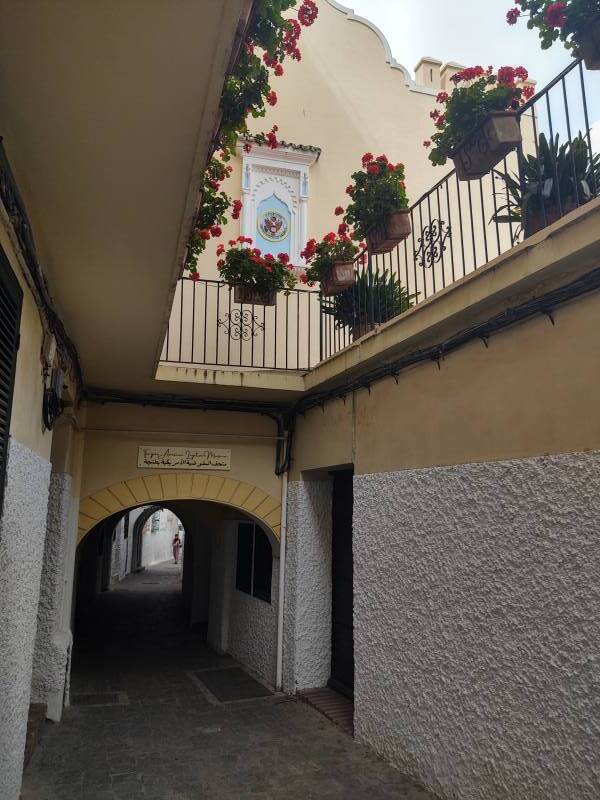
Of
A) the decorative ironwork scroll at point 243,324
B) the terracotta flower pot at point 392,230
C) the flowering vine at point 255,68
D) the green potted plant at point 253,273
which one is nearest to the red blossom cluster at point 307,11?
the flowering vine at point 255,68

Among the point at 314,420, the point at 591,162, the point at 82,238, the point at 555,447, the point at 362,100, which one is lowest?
the point at 555,447

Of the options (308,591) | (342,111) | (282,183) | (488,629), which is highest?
(342,111)

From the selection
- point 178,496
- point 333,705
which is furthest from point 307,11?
point 333,705

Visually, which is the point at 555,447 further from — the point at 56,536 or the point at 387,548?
the point at 56,536

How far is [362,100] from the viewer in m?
9.16

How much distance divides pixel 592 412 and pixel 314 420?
4.05 metres

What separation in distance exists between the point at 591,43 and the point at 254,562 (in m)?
6.91

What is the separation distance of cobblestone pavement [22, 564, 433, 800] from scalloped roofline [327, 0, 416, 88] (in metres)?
9.26

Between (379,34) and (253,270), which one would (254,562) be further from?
(379,34)

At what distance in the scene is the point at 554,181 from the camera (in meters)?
3.66

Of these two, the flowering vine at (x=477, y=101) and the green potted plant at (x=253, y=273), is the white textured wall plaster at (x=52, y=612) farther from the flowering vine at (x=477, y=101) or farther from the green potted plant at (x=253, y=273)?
the flowering vine at (x=477, y=101)

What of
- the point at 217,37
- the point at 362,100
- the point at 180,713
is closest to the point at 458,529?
the point at 217,37

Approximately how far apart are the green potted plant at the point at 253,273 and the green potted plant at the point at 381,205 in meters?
1.17

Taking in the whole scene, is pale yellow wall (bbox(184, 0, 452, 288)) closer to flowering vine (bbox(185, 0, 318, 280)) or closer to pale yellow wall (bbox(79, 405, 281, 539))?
pale yellow wall (bbox(79, 405, 281, 539))
